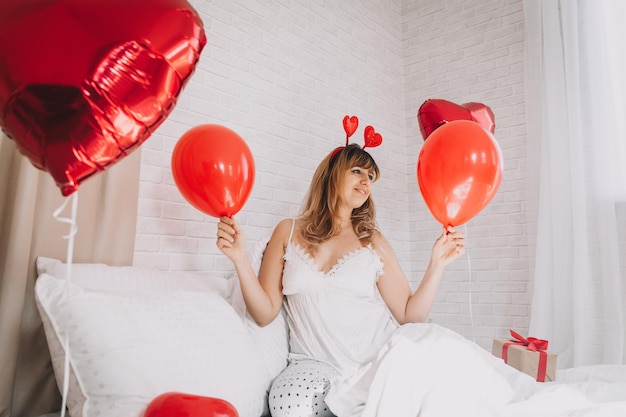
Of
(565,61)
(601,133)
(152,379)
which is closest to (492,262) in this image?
(601,133)

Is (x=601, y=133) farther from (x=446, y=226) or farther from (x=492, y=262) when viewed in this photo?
(x=446, y=226)

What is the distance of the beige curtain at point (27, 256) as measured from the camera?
4.66 feet

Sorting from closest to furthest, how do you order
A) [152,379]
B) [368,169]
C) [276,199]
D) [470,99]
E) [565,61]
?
1. [152,379]
2. [368,169]
3. [276,199]
4. [565,61]
5. [470,99]

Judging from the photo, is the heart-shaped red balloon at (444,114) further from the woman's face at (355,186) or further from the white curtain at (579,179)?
the white curtain at (579,179)

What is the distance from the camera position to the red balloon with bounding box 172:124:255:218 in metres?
1.46

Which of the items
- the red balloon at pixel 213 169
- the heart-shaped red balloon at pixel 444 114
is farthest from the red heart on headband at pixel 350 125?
the red balloon at pixel 213 169

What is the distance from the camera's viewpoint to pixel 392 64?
11.1 feet

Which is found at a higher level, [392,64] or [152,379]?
[392,64]

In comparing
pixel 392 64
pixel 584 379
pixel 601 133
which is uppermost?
pixel 392 64

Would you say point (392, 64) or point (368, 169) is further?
point (392, 64)

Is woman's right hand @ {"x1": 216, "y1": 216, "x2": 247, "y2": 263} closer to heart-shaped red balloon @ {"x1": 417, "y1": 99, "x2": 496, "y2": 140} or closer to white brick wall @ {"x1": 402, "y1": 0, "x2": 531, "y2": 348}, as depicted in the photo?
heart-shaped red balloon @ {"x1": 417, "y1": 99, "x2": 496, "y2": 140}

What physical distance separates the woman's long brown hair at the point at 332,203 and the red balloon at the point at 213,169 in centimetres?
55

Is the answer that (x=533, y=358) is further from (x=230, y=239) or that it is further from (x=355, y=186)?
(x=230, y=239)

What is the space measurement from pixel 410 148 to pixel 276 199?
50.3 inches
